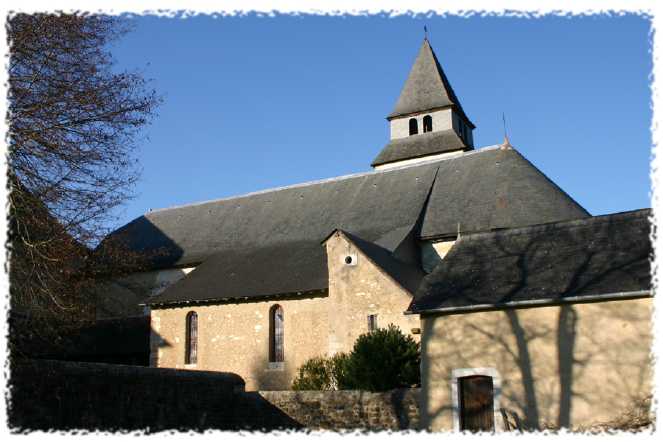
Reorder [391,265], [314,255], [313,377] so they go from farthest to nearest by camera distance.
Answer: [314,255]
[391,265]
[313,377]

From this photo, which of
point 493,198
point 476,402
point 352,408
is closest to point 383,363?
point 352,408

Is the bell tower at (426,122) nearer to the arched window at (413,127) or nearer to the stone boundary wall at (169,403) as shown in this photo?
the arched window at (413,127)

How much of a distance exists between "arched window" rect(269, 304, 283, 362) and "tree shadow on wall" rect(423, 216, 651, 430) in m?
7.10

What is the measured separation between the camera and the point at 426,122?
3588 cm

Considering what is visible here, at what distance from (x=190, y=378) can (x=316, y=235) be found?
34.4 feet

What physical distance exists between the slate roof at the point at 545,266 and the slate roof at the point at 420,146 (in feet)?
61.5

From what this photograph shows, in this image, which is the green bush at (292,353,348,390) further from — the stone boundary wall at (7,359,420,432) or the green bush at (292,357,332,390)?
the stone boundary wall at (7,359,420,432)

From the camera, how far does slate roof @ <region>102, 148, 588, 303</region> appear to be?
69.7 feet

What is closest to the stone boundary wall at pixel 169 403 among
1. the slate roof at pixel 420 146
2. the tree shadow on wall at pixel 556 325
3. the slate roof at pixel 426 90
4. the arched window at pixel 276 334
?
the tree shadow on wall at pixel 556 325

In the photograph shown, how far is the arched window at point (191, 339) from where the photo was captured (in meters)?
21.2

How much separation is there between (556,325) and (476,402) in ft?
6.87

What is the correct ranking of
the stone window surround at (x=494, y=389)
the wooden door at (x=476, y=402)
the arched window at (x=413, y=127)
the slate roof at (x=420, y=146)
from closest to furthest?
the stone window surround at (x=494, y=389) → the wooden door at (x=476, y=402) → the slate roof at (x=420, y=146) → the arched window at (x=413, y=127)

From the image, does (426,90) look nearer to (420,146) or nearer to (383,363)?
(420,146)

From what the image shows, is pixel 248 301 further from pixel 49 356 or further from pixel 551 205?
pixel 551 205
